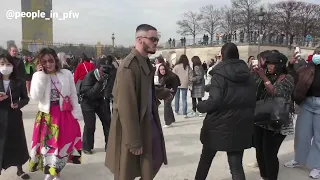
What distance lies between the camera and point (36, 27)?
33906 mm

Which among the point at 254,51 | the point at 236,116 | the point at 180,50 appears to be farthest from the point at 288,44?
the point at 236,116

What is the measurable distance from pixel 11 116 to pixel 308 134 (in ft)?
13.3

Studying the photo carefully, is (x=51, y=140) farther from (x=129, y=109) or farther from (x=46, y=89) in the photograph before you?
(x=129, y=109)

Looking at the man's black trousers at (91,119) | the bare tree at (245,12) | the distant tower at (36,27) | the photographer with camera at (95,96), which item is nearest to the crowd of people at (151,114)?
the photographer with camera at (95,96)

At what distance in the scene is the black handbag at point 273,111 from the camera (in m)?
3.54

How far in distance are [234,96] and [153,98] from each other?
0.87 m

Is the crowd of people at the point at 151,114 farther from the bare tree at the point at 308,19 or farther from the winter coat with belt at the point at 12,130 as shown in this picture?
the bare tree at the point at 308,19

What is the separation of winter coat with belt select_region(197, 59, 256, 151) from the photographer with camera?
209cm

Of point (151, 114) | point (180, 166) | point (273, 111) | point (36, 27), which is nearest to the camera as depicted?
point (151, 114)

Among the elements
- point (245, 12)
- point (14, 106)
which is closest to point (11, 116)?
point (14, 106)

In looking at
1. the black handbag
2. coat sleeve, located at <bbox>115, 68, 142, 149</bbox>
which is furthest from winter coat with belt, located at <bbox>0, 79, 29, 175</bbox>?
the black handbag

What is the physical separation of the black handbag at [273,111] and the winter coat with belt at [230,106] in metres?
0.42

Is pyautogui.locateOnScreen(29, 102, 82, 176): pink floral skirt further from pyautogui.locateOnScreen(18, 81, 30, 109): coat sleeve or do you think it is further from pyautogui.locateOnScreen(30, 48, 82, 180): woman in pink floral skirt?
pyautogui.locateOnScreen(18, 81, 30, 109): coat sleeve

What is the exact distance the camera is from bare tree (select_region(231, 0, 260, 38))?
1786 inches
